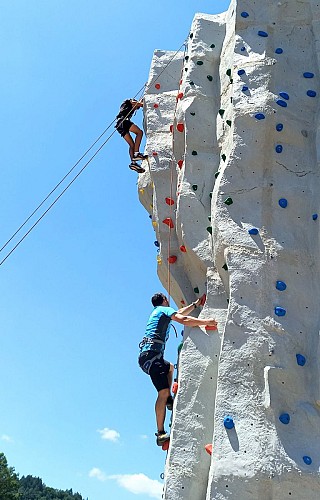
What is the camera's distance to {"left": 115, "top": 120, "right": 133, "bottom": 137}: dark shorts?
8.20 metres

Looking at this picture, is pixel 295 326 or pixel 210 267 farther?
pixel 210 267

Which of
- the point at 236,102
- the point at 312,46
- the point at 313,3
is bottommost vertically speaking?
the point at 236,102

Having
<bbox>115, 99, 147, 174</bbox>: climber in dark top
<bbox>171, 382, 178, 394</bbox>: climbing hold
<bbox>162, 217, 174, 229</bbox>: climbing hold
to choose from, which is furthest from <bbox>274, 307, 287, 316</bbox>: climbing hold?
<bbox>115, 99, 147, 174</bbox>: climber in dark top

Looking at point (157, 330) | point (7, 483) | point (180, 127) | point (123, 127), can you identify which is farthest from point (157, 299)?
point (7, 483)

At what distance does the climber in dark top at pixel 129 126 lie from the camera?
8.08 metres

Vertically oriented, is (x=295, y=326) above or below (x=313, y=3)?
below

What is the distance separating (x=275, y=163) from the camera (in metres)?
5.81

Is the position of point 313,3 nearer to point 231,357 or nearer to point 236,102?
point 236,102

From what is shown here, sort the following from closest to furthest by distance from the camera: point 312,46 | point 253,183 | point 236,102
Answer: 1. point 253,183
2. point 236,102
3. point 312,46

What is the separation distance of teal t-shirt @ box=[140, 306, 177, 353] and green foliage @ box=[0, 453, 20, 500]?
64.0 ft

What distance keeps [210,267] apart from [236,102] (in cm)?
181

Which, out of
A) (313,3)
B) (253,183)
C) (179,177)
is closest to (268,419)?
(253,183)

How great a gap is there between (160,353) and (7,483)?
19954 mm

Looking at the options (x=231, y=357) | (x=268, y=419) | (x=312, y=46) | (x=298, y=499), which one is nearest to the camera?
(x=298, y=499)
